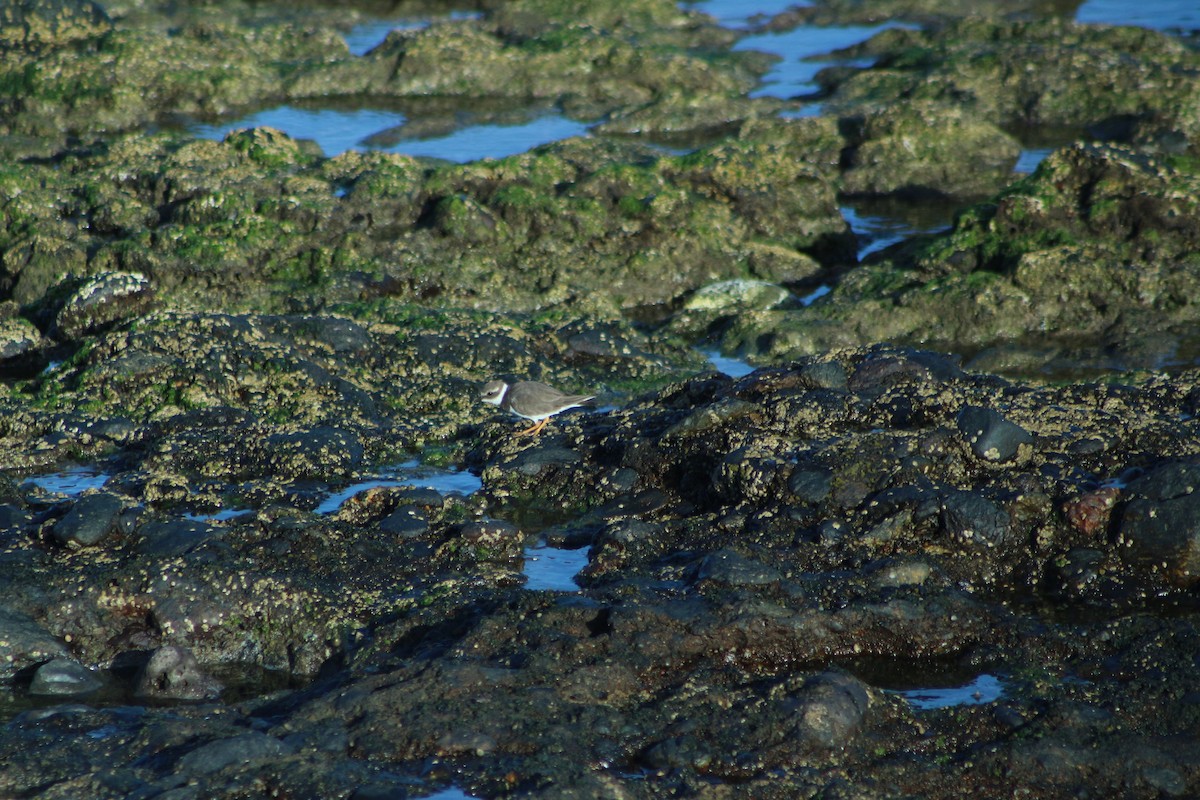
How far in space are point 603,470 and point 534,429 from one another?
80 centimetres

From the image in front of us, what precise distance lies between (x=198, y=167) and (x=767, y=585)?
8.95 metres

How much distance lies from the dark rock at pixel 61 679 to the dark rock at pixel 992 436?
189 inches

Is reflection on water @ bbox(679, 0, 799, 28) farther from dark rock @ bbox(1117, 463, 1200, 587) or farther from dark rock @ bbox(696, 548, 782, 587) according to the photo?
dark rock @ bbox(696, 548, 782, 587)

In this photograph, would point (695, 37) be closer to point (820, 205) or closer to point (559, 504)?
point (820, 205)

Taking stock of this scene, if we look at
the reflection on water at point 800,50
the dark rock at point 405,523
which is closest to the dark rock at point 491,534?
the dark rock at point 405,523

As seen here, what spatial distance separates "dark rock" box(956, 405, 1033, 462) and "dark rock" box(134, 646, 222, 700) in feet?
14.0

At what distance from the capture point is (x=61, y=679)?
18.5 feet

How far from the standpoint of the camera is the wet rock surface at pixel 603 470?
493 cm

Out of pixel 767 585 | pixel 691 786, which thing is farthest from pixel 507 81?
pixel 691 786

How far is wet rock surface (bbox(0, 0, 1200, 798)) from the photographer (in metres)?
4.93

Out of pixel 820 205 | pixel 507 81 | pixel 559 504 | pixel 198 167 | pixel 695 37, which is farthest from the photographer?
pixel 695 37

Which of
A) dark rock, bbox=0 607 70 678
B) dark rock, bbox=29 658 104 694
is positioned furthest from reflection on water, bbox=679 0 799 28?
dark rock, bbox=29 658 104 694

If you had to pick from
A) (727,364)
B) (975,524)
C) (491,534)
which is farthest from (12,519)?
(727,364)

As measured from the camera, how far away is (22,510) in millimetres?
6957
